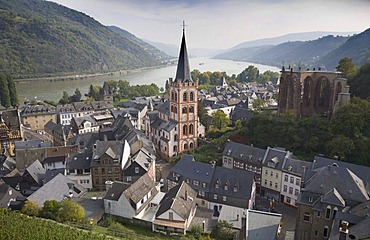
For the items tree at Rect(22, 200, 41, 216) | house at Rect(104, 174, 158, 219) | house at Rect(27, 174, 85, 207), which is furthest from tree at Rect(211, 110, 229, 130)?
tree at Rect(22, 200, 41, 216)

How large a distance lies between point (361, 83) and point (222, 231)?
32559mm

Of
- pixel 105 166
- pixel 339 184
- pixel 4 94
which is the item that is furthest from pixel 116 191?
pixel 4 94

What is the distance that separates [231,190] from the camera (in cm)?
2877

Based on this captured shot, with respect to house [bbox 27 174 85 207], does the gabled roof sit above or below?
above

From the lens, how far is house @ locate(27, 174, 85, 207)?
2624 centimetres

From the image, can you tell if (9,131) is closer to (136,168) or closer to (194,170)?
(136,168)

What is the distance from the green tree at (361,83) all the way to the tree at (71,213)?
128 feet

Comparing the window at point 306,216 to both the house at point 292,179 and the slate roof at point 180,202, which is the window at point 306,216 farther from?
the slate roof at point 180,202

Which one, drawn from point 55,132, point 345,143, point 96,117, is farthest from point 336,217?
point 96,117

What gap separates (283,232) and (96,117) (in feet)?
144

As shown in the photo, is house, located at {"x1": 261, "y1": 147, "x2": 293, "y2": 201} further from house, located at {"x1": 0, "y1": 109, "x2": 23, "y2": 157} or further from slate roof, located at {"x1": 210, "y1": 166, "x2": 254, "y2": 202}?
house, located at {"x1": 0, "y1": 109, "x2": 23, "y2": 157}

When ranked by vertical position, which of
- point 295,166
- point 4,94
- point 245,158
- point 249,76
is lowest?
point 245,158

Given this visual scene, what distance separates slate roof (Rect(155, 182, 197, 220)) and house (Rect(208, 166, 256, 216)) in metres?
2.39

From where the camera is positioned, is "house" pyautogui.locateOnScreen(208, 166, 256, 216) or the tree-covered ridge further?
the tree-covered ridge
